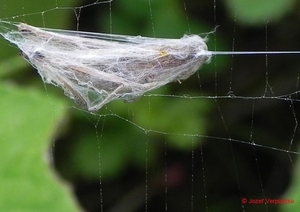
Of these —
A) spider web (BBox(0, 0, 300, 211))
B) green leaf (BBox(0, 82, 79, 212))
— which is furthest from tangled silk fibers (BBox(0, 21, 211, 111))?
spider web (BBox(0, 0, 300, 211))

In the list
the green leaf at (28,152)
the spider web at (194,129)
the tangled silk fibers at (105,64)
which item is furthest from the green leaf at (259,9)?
the green leaf at (28,152)

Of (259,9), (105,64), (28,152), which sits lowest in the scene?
(28,152)

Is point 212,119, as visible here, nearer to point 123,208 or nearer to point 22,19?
point 123,208

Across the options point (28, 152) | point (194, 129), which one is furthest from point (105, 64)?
point (194, 129)

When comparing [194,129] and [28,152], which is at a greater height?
[194,129]

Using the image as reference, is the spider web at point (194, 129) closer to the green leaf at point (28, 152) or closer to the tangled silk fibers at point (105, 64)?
the green leaf at point (28, 152)

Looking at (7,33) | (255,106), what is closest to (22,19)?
(7,33)

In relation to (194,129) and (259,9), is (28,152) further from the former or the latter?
(259,9)
